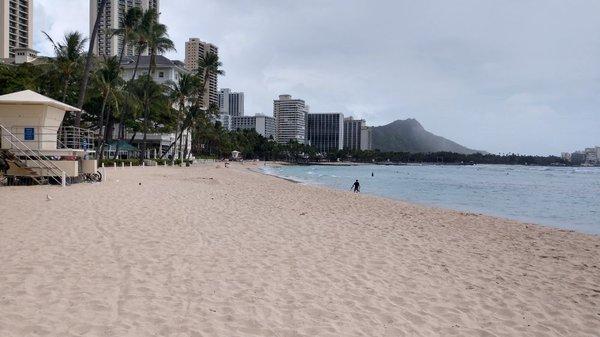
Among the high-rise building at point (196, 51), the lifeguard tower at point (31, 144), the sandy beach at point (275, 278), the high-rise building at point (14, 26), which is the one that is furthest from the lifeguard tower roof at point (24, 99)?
the high-rise building at point (196, 51)

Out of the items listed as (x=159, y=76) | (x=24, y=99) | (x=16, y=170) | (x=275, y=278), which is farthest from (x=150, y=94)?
(x=275, y=278)

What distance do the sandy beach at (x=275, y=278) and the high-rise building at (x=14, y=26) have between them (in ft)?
372

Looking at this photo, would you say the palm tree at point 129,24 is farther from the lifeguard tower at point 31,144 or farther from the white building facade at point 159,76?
the white building facade at point 159,76

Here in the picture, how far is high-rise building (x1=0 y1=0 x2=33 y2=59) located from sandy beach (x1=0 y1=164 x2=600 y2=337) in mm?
113448

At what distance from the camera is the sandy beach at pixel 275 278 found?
4348mm

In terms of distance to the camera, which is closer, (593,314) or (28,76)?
(593,314)

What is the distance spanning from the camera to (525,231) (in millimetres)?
12828

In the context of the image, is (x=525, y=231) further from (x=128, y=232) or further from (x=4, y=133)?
(x=4, y=133)

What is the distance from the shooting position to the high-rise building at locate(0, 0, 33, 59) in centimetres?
10144

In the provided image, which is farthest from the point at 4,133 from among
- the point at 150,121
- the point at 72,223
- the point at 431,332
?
the point at 150,121

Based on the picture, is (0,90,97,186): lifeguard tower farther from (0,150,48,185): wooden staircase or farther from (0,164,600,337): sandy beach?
Result: (0,164,600,337): sandy beach

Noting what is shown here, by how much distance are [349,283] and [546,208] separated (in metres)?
23.5

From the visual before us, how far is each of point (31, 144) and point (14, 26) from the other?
4454 inches

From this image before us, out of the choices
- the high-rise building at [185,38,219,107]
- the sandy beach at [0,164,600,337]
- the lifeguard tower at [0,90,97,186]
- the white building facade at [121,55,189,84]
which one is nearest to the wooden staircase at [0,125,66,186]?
the lifeguard tower at [0,90,97,186]
